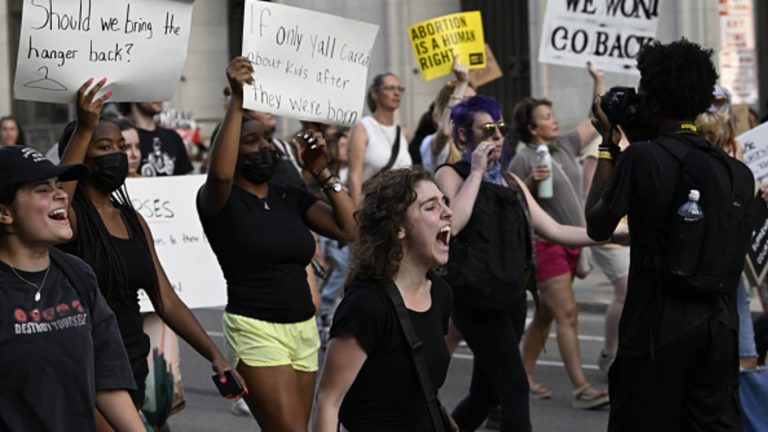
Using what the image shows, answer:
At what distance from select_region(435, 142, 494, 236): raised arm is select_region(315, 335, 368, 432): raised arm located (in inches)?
87.3

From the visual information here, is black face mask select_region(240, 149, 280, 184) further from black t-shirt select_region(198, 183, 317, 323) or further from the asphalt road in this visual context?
the asphalt road

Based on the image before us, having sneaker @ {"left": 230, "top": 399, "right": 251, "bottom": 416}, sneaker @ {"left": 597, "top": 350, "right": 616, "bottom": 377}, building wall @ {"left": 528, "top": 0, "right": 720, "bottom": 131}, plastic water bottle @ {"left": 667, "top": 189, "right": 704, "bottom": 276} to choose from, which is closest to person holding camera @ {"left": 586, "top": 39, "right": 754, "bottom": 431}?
plastic water bottle @ {"left": 667, "top": 189, "right": 704, "bottom": 276}

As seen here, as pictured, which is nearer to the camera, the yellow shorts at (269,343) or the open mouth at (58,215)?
the open mouth at (58,215)

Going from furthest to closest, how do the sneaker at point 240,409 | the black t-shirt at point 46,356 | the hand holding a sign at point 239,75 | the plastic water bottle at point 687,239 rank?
1. the sneaker at point 240,409
2. the hand holding a sign at point 239,75
3. the plastic water bottle at point 687,239
4. the black t-shirt at point 46,356

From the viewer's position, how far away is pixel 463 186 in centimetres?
693

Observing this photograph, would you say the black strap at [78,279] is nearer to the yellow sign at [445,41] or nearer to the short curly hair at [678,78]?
the short curly hair at [678,78]

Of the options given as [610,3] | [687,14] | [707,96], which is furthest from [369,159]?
[687,14]

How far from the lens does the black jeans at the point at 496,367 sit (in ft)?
22.2

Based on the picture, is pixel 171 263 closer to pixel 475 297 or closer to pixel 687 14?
pixel 475 297

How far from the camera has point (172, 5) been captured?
246 inches

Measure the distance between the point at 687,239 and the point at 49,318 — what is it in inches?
81.6

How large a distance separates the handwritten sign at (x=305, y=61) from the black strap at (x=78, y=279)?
2318 mm

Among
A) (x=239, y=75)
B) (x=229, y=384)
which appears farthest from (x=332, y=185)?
(x=229, y=384)

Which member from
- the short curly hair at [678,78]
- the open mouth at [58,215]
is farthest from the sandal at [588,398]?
the open mouth at [58,215]
